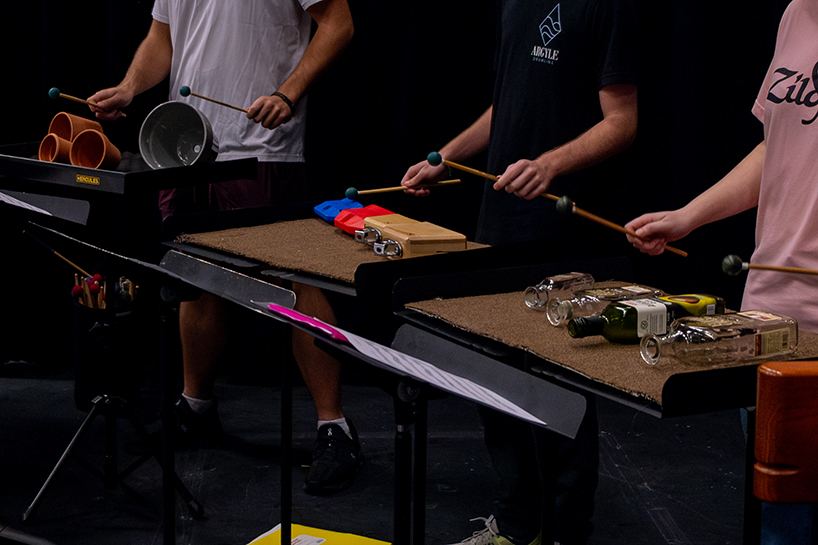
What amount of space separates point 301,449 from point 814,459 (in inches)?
83.2

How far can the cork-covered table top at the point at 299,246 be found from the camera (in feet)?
6.19

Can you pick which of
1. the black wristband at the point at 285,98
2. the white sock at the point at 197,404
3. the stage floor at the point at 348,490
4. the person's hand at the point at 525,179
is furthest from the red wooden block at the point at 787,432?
the white sock at the point at 197,404

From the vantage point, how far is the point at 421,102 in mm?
3416

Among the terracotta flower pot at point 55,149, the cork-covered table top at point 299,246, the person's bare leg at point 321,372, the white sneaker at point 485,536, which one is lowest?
the white sneaker at point 485,536

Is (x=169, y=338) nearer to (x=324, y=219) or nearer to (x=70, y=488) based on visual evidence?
(x=324, y=219)

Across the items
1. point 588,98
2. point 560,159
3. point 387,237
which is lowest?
point 387,237

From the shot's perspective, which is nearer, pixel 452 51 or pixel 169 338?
pixel 169 338

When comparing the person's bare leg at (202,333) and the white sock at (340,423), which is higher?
the person's bare leg at (202,333)

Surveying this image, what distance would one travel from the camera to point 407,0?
335 cm

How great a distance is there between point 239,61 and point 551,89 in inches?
41.5

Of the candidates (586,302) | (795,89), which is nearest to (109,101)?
(586,302)

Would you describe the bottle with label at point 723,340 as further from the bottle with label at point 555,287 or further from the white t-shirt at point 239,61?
the white t-shirt at point 239,61

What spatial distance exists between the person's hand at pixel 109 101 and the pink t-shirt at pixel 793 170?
1.93 m

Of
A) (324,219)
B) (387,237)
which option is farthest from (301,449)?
(387,237)
